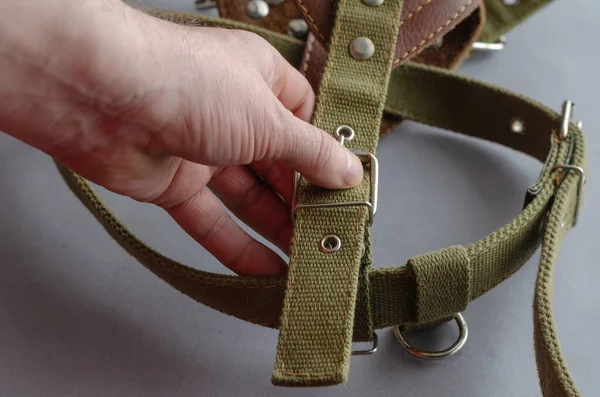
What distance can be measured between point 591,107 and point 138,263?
78 centimetres

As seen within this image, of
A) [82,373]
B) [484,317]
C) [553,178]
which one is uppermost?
[553,178]

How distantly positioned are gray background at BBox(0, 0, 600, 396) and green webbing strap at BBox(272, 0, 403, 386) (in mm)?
99

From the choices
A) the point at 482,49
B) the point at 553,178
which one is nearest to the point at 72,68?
the point at 553,178

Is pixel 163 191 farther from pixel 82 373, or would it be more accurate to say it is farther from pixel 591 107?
pixel 591 107

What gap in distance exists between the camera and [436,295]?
76cm

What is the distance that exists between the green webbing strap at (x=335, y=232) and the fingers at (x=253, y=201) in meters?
0.11

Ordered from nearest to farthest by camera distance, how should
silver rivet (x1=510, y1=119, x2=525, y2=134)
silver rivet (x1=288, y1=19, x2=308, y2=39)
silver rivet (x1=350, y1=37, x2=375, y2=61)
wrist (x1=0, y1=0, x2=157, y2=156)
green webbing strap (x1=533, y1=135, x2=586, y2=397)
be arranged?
wrist (x1=0, y1=0, x2=157, y2=156), green webbing strap (x1=533, y1=135, x2=586, y2=397), silver rivet (x1=350, y1=37, x2=375, y2=61), silver rivet (x1=510, y1=119, x2=525, y2=134), silver rivet (x1=288, y1=19, x2=308, y2=39)

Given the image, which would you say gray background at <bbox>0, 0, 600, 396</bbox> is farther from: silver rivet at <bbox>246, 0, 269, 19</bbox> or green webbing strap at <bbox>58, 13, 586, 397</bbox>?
silver rivet at <bbox>246, 0, 269, 19</bbox>

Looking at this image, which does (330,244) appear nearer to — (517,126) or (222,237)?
(222,237)

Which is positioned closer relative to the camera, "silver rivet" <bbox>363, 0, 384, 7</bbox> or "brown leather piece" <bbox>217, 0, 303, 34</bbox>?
"silver rivet" <bbox>363, 0, 384, 7</bbox>

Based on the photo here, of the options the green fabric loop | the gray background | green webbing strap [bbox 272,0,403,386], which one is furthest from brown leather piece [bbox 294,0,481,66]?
the green fabric loop

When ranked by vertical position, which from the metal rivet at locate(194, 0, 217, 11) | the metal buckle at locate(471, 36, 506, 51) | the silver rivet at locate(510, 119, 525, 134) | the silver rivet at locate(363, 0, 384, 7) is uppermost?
the silver rivet at locate(363, 0, 384, 7)

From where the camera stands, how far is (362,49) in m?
0.93

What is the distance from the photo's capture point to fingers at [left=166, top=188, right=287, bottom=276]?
2.73 ft
